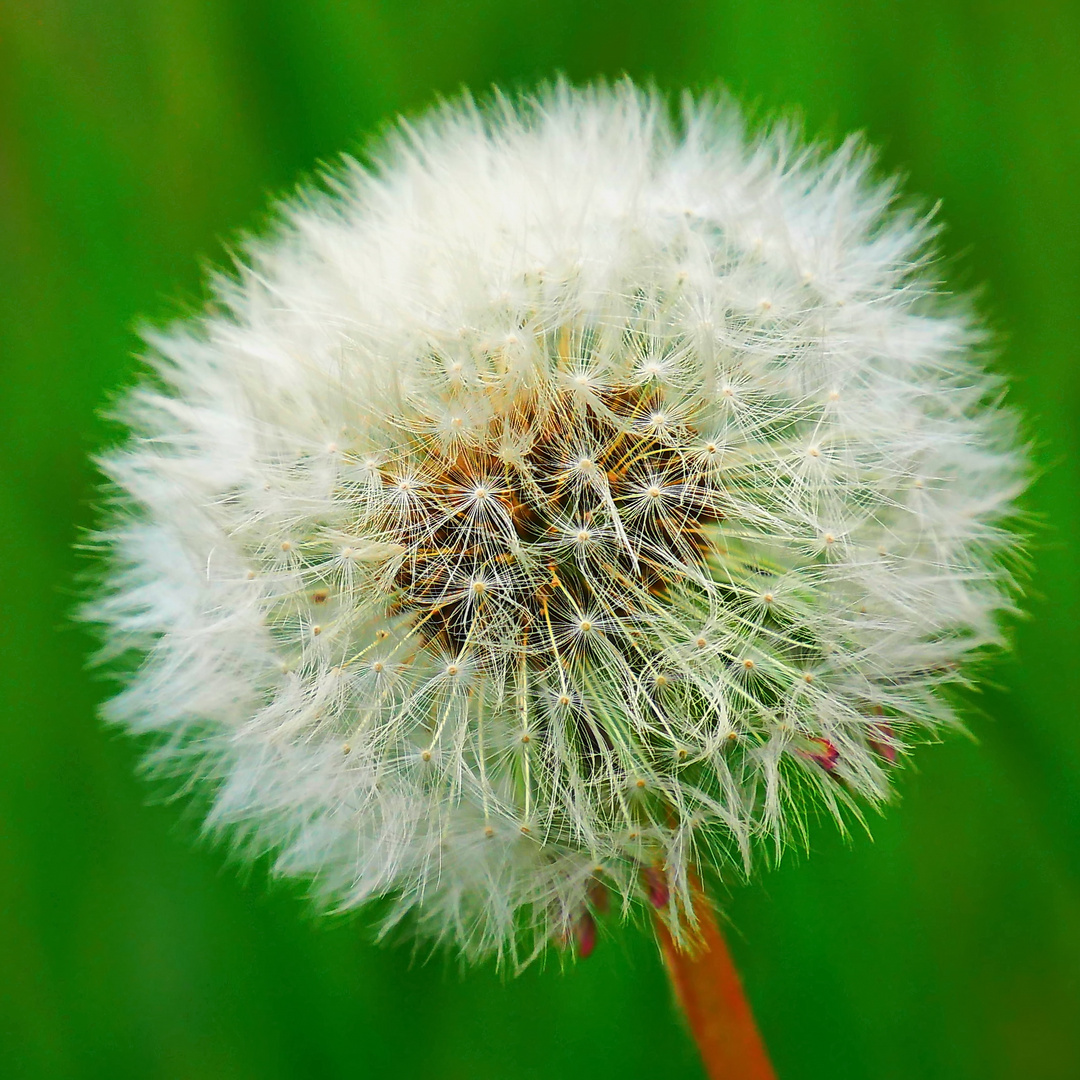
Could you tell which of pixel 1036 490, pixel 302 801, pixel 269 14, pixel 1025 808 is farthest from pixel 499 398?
pixel 269 14

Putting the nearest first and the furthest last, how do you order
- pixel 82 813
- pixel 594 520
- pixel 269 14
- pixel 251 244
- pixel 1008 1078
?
pixel 594 520 → pixel 251 244 → pixel 1008 1078 → pixel 82 813 → pixel 269 14

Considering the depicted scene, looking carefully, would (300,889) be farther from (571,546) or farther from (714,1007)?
(571,546)

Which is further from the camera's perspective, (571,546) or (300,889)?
(300,889)

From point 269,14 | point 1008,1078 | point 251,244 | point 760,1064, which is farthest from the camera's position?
point 269,14

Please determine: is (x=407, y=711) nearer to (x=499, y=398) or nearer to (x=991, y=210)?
(x=499, y=398)

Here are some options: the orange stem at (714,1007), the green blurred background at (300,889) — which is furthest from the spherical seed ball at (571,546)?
the green blurred background at (300,889)

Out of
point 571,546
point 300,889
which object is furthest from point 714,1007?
point 300,889
